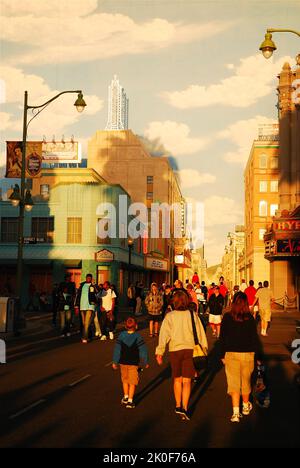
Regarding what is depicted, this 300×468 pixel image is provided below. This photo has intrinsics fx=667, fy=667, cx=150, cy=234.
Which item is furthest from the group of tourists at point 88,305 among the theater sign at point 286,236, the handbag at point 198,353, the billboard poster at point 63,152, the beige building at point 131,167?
the beige building at point 131,167

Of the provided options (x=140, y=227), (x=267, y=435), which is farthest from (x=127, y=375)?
(x=140, y=227)

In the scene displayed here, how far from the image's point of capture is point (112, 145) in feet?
341

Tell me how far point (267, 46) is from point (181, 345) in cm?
1082

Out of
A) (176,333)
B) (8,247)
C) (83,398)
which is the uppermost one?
(8,247)

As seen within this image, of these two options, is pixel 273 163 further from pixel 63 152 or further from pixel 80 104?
pixel 80 104

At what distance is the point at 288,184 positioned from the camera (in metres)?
62.6

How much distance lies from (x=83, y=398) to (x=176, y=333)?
2474 mm

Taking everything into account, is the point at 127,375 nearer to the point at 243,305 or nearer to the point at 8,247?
the point at 243,305

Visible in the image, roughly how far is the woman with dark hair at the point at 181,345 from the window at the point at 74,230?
4518 cm

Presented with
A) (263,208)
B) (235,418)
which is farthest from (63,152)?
(235,418)

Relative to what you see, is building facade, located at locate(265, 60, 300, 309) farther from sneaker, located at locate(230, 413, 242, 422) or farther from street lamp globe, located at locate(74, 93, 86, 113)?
sneaker, located at locate(230, 413, 242, 422)
